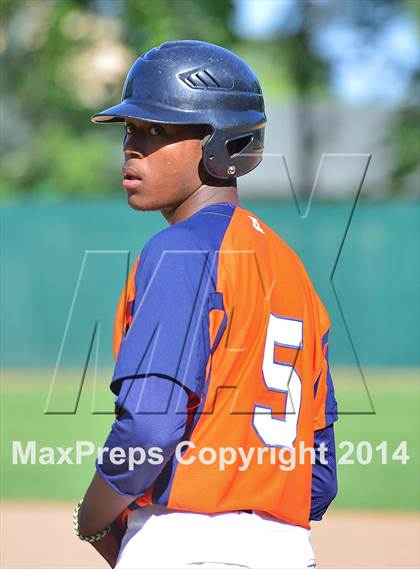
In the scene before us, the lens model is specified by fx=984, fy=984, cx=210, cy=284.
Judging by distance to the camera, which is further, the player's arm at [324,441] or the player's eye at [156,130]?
the player's arm at [324,441]

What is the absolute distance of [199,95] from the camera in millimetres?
2305

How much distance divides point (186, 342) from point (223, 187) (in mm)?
527

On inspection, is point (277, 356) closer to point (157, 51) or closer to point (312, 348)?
point (312, 348)

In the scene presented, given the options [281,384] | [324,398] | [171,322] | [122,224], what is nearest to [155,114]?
[171,322]

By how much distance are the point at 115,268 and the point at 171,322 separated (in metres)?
10.5

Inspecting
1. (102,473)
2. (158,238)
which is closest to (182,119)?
(158,238)

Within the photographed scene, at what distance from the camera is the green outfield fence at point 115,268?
39.4 feet

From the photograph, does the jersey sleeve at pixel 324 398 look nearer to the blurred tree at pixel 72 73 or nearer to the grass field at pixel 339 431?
the grass field at pixel 339 431

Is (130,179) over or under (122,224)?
over

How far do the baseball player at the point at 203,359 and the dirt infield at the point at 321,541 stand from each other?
310 centimetres

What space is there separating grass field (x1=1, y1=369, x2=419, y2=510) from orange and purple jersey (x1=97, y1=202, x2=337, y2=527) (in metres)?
4.65

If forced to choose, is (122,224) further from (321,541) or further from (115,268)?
Result: (321,541)

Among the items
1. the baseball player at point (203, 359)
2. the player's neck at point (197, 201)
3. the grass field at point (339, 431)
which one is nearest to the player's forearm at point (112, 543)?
the baseball player at point (203, 359)

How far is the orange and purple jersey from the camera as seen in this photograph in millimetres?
2004
